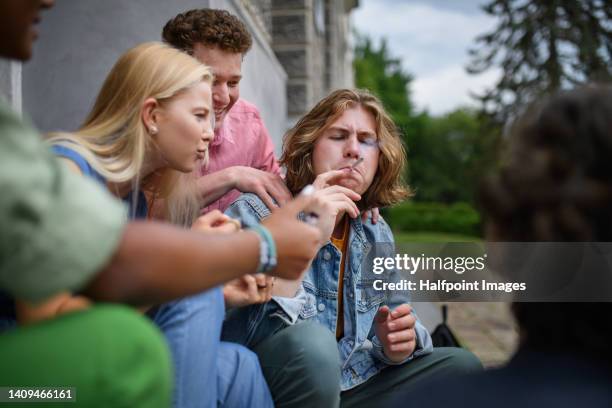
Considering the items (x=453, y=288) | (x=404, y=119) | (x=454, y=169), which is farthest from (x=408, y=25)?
(x=453, y=288)

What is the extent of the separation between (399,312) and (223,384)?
25.4 inches

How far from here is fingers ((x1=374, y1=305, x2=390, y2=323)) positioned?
1.87m

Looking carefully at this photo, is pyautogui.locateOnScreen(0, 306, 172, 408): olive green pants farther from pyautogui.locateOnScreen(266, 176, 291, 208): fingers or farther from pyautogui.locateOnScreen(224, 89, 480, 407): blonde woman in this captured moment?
pyautogui.locateOnScreen(266, 176, 291, 208): fingers

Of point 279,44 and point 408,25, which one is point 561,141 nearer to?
point 279,44

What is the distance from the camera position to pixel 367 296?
203 centimetres

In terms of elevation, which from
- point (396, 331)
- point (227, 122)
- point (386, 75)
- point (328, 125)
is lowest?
point (396, 331)

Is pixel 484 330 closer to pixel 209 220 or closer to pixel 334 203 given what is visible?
pixel 334 203

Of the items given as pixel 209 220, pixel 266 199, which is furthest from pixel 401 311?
pixel 209 220

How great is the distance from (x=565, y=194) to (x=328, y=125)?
1.39 m

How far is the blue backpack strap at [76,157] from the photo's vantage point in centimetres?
139

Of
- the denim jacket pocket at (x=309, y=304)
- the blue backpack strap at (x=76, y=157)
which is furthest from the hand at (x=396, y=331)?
the blue backpack strap at (x=76, y=157)

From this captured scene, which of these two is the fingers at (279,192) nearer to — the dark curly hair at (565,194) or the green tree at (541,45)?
the dark curly hair at (565,194)

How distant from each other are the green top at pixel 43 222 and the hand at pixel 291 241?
1.05ft

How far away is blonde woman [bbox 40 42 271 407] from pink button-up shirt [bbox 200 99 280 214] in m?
0.77
